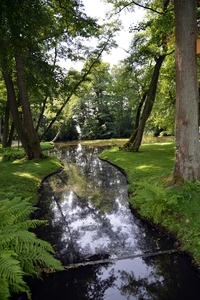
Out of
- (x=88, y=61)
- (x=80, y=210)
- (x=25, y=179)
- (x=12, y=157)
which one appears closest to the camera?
(x=80, y=210)

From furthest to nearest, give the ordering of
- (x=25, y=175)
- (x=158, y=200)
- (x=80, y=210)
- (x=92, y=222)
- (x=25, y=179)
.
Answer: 1. (x=25, y=175)
2. (x=25, y=179)
3. (x=80, y=210)
4. (x=92, y=222)
5. (x=158, y=200)

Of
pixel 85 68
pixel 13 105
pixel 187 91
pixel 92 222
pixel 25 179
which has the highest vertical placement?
pixel 85 68

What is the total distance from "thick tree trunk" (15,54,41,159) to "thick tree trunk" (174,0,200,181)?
345 inches

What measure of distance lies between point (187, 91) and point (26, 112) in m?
9.87

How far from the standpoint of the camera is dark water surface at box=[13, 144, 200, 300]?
3553 mm

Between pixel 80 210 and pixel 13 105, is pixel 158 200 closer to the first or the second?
pixel 80 210

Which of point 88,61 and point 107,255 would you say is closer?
point 107,255

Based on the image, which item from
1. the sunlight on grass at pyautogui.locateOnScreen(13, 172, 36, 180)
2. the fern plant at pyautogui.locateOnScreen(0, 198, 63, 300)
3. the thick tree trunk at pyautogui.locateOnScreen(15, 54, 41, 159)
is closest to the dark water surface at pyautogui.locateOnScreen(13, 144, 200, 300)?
the fern plant at pyautogui.locateOnScreen(0, 198, 63, 300)

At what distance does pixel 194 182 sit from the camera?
5.82 m

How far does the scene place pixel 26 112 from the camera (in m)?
13.3

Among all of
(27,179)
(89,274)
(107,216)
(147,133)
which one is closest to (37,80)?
(27,179)

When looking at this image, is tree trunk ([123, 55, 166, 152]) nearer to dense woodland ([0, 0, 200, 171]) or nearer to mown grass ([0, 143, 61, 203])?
dense woodland ([0, 0, 200, 171])

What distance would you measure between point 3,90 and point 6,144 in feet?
15.1

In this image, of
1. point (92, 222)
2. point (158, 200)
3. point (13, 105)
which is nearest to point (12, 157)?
point (13, 105)
